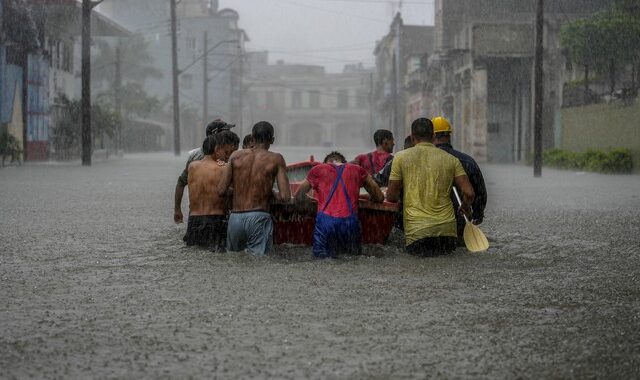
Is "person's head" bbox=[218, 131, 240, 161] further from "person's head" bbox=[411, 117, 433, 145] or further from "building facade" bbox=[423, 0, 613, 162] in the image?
"building facade" bbox=[423, 0, 613, 162]

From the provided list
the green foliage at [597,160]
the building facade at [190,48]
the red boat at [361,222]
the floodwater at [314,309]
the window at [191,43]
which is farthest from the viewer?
the window at [191,43]

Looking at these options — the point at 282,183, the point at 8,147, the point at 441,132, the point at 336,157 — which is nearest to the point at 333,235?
the point at 282,183

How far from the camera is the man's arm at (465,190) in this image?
8.44 meters

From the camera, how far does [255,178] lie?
8367 millimetres

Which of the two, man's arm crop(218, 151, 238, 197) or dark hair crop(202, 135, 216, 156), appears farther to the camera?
dark hair crop(202, 135, 216, 156)

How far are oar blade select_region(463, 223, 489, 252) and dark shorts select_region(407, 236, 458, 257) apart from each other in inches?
7.6

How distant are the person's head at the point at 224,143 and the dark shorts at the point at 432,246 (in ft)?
6.55

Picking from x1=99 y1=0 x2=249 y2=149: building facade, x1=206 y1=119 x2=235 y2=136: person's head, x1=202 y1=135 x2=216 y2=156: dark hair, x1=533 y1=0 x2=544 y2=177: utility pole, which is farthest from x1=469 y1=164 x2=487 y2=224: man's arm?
x1=99 y1=0 x2=249 y2=149: building facade

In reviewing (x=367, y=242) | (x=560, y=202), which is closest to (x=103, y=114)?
(x=560, y=202)

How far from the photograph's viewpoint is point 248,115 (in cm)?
10931

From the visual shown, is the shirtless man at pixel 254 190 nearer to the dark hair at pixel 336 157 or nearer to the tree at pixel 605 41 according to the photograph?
the dark hair at pixel 336 157

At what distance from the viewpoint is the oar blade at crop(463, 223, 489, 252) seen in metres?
8.67

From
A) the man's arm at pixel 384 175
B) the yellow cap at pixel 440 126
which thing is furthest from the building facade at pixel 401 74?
the yellow cap at pixel 440 126

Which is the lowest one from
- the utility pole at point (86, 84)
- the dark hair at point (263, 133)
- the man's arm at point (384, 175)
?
the man's arm at point (384, 175)
